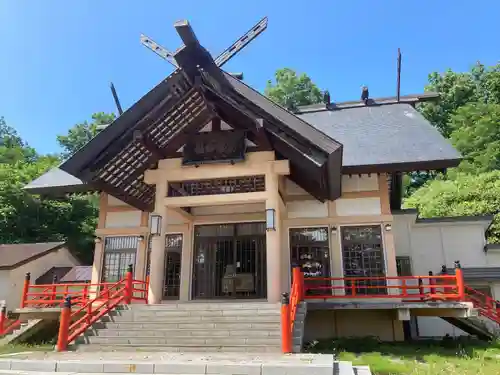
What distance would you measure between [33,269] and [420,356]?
1979cm

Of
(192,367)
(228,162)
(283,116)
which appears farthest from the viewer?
(228,162)

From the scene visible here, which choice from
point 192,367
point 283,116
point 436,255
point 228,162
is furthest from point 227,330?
point 436,255

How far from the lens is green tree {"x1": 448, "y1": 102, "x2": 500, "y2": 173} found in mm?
29562

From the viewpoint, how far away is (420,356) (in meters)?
7.71

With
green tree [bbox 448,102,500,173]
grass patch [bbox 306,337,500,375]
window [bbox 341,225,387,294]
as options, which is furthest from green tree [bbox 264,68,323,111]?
grass patch [bbox 306,337,500,375]

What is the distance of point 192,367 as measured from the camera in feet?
17.6

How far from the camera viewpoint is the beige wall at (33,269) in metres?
19.5

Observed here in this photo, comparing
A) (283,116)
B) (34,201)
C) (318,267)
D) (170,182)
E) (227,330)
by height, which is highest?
(34,201)

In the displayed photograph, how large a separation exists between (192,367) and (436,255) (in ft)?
37.2

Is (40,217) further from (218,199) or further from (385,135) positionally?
(385,135)

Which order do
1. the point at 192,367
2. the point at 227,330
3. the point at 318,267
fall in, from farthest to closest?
the point at 318,267 < the point at 227,330 < the point at 192,367

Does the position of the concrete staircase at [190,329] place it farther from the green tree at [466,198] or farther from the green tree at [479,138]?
the green tree at [479,138]

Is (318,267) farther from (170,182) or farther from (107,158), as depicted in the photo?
(107,158)

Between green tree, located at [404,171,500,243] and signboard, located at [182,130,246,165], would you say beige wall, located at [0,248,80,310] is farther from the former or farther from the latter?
green tree, located at [404,171,500,243]
